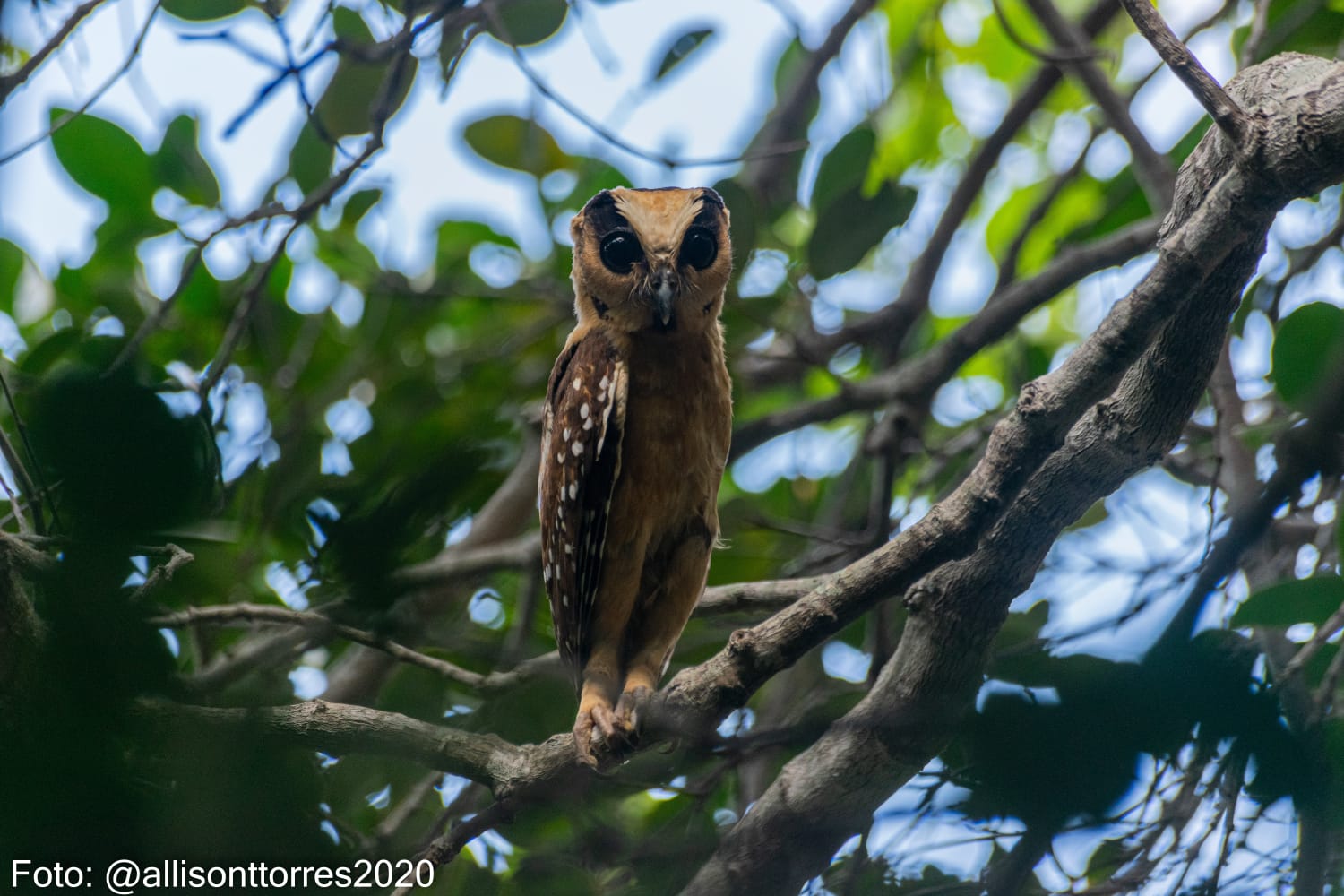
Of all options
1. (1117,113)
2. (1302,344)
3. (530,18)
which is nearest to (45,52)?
(530,18)

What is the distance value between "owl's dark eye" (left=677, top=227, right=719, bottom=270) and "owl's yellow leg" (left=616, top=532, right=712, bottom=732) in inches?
37.6

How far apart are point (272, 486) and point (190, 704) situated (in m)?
1.08

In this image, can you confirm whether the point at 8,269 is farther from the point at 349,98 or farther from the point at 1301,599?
the point at 1301,599

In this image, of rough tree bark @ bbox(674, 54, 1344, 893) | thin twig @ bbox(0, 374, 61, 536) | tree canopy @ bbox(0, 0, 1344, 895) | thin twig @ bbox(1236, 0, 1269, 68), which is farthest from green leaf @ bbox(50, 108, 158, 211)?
thin twig @ bbox(1236, 0, 1269, 68)

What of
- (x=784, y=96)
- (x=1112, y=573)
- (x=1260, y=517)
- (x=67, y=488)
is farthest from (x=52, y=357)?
(x=784, y=96)

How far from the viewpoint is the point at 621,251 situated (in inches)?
150

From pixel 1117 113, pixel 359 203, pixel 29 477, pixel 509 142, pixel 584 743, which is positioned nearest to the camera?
pixel 29 477

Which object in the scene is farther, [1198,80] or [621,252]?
[621,252]

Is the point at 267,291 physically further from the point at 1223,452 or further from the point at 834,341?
the point at 1223,452

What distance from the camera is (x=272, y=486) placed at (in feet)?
6.80

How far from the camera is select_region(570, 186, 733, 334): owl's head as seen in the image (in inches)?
144

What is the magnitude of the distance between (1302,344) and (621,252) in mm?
2131

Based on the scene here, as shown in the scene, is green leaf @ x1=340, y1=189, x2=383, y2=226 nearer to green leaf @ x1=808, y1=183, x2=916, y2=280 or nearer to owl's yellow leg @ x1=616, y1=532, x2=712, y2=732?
green leaf @ x1=808, y1=183, x2=916, y2=280

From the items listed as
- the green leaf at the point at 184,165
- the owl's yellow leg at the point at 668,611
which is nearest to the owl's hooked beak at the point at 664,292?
the owl's yellow leg at the point at 668,611
